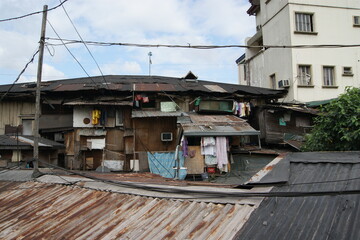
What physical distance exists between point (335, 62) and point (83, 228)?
80.8ft

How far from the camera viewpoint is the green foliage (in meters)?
7.18

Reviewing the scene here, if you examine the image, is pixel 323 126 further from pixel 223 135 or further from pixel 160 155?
pixel 160 155

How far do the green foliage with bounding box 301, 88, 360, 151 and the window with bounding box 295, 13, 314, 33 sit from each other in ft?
55.9

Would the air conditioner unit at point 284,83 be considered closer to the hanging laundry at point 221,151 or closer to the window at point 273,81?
the window at point 273,81

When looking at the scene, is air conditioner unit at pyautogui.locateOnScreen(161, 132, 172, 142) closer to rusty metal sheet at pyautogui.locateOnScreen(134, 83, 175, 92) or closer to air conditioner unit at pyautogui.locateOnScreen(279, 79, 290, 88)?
rusty metal sheet at pyautogui.locateOnScreen(134, 83, 175, 92)

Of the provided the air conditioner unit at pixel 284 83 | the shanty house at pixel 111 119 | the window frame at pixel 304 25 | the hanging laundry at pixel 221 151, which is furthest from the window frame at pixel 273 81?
the hanging laundry at pixel 221 151

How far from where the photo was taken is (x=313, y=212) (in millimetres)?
3500

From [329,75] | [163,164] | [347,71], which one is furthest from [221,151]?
[347,71]

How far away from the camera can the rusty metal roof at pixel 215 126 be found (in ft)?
46.6

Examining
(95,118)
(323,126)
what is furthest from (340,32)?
(95,118)

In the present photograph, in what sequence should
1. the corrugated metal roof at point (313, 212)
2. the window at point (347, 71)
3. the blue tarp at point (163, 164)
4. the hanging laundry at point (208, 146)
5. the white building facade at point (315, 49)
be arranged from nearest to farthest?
the corrugated metal roof at point (313, 212) < the hanging laundry at point (208, 146) < the blue tarp at point (163, 164) < the white building facade at point (315, 49) < the window at point (347, 71)

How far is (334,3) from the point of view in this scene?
23344mm

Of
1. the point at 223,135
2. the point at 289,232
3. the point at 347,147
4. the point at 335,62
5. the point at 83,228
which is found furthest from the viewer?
the point at 335,62

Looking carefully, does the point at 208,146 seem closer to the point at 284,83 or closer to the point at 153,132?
the point at 153,132
